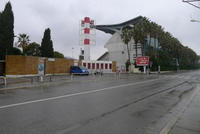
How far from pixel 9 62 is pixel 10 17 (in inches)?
394

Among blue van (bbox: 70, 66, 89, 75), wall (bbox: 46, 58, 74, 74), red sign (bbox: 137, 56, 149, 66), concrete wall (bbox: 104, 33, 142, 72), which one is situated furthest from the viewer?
concrete wall (bbox: 104, 33, 142, 72)

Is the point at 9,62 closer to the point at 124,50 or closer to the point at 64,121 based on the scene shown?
the point at 64,121

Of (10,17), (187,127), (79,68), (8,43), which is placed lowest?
(187,127)

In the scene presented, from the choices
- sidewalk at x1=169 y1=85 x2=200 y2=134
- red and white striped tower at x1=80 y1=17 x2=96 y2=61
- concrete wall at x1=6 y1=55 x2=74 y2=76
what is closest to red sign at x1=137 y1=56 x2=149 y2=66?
red and white striped tower at x1=80 y1=17 x2=96 y2=61

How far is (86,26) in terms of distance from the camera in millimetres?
45844

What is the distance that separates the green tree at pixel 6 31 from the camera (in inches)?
1094

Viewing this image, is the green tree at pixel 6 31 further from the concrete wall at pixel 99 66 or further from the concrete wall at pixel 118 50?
the concrete wall at pixel 118 50

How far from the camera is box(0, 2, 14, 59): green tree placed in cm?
2778

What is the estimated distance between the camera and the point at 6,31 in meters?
28.4

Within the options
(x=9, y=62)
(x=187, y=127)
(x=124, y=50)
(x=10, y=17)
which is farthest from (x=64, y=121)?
(x=124, y=50)

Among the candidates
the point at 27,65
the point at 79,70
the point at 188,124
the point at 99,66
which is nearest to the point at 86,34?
the point at 99,66

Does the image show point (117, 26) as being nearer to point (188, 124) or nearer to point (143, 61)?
point (143, 61)

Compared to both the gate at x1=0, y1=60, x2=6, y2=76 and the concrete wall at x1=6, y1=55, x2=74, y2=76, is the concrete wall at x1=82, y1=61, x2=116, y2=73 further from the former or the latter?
the gate at x1=0, y1=60, x2=6, y2=76

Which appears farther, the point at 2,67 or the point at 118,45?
the point at 118,45
